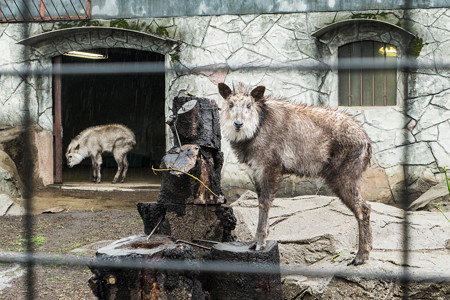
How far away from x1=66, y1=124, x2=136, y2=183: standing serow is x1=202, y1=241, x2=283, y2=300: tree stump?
6.33 meters

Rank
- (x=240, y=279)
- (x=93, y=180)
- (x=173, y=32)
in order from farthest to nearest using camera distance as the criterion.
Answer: (x=93, y=180)
(x=173, y=32)
(x=240, y=279)

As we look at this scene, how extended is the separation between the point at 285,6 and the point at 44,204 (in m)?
3.65

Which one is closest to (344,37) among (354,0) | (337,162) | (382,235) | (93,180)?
(354,0)

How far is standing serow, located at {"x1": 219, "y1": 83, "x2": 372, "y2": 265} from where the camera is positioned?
319 cm

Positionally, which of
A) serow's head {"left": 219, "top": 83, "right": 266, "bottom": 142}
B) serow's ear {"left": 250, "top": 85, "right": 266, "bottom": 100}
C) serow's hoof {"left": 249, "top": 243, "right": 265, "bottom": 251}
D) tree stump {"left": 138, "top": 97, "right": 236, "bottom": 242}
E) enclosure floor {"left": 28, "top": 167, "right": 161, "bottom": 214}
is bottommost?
enclosure floor {"left": 28, "top": 167, "right": 161, "bottom": 214}

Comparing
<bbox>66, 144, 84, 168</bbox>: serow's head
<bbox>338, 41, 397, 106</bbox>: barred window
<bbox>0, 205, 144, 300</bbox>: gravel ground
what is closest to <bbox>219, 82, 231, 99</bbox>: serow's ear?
<bbox>0, 205, 144, 300</bbox>: gravel ground

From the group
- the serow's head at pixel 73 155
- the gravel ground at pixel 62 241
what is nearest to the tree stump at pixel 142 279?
the gravel ground at pixel 62 241

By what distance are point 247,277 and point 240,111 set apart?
86 cm

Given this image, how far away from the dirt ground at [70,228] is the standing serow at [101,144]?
4.27 ft

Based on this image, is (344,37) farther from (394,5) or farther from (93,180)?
(93,180)

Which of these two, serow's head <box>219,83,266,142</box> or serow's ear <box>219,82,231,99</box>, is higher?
serow's ear <box>219,82,231,99</box>

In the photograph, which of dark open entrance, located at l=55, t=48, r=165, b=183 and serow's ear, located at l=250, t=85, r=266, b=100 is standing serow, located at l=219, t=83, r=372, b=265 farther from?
dark open entrance, located at l=55, t=48, r=165, b=183

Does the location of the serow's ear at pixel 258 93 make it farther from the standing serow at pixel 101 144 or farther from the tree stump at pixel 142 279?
the standing serow at pixel 101 144

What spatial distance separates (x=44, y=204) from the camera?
22.9ft
